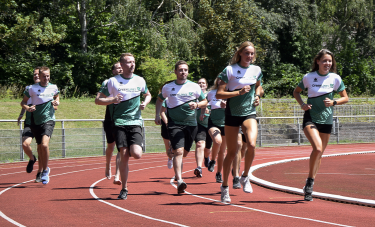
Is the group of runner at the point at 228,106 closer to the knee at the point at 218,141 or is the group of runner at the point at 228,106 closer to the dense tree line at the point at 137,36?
the knee at the point at 218,141

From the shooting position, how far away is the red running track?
6.06m

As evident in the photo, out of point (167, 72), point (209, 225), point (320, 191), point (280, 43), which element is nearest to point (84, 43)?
point (167, 72)

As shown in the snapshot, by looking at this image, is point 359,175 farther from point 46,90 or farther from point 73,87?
point 73,87

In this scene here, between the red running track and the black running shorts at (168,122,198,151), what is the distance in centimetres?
87

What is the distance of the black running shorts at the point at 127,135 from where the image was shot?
25.1 feet

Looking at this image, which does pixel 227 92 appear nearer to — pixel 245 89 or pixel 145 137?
pixel 245 89

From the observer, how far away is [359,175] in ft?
37.6

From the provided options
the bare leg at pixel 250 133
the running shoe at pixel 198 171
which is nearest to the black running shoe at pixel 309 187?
the bare leg at pixel 250 133

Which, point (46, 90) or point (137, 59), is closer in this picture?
point (46, 90)

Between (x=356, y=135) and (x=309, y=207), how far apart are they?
2049 cm

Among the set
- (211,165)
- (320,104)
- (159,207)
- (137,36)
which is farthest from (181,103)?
(137,36)

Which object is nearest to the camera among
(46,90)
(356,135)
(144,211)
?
(144,211)

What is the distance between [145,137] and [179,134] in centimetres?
1282

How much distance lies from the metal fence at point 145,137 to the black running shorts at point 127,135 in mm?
9451
